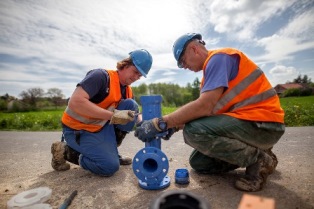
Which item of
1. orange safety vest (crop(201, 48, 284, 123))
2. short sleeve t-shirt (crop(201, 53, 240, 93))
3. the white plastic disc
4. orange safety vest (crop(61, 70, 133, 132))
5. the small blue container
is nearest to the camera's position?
the white plastic disc

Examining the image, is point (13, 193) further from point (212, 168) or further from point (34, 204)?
point (212, 168)

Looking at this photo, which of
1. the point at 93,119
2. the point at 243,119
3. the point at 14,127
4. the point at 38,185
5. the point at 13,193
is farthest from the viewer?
the point at 14,127

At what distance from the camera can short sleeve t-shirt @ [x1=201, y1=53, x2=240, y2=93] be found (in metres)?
2.24

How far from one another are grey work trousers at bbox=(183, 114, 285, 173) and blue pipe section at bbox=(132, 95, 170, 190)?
40cm

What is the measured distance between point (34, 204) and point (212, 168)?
2.03 m

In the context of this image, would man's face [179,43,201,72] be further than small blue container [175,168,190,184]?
Yes

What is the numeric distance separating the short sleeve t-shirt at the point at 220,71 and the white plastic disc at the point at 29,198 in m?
1.96

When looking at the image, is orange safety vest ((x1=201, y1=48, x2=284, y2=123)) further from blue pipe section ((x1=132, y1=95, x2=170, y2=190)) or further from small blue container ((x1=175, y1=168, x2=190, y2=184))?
small blue container ((x1=175, y1=168, x2=190, y2=184))

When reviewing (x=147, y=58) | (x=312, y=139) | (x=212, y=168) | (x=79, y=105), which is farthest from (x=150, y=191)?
(x=312, y=139)

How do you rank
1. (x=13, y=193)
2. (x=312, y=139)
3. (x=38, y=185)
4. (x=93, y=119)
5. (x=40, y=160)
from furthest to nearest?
1. (x=312, y=139)
2. (x=40, y=160)
3. (x=93, y=119)
4. (x=38, y=185)
5. (x=13, y=193)

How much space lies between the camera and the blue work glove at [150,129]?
2.42 meters

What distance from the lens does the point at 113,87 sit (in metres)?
3.22

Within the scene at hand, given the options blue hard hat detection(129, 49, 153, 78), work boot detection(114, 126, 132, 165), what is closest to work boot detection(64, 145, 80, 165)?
work boot detection(114, 126, 132, 165)

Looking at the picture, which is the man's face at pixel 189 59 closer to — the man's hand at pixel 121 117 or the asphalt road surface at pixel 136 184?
the man's hand at pixel 121 117
